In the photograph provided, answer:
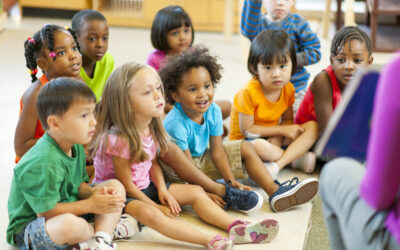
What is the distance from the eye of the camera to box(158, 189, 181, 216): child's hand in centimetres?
175

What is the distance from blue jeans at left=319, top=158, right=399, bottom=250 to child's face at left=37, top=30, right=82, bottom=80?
1074 mm

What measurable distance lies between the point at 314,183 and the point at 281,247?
0.29m

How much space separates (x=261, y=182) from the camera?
6.40ft

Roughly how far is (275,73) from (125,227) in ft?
2.76

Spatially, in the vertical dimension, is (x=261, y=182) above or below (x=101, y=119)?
below

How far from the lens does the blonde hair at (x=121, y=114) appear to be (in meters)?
1.70

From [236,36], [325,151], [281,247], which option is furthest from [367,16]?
[325,151]

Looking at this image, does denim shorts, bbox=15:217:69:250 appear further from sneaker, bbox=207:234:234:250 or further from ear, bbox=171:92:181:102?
ear, bbox=171:92:181:102

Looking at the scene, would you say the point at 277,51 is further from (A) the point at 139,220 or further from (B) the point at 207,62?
(A) the point at 139,220

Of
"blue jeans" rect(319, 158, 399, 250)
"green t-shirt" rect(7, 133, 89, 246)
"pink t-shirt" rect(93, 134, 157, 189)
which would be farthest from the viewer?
"pink t-shirt" rect(93, 134, 157, 189)

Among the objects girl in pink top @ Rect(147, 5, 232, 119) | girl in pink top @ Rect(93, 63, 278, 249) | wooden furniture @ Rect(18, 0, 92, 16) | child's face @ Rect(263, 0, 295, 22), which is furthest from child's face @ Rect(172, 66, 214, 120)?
wooden furniture @ Rect(18, 0, 92, 16)

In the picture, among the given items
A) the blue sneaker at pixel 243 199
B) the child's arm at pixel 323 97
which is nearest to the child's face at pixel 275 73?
the child's arm at pixel 323 97

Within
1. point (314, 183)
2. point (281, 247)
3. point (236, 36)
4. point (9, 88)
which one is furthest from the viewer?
point (236, 36)

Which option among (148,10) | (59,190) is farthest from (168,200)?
(148,10)
